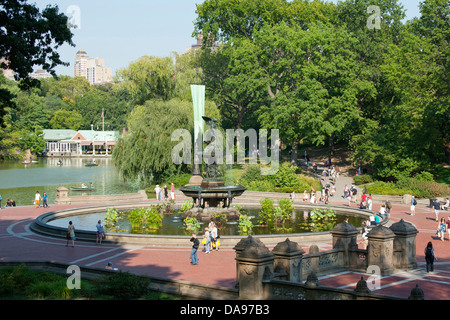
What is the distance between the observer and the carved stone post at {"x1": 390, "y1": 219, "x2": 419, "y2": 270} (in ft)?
64.6

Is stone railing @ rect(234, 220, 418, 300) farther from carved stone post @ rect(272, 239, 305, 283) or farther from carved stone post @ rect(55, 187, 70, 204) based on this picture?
carved stone post @ rect(55, 187, 70, 204)

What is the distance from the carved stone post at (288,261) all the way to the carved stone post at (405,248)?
5263 mm

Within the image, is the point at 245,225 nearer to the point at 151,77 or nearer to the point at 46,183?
the point at 151,77

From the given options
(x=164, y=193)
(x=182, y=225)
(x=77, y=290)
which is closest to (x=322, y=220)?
(x=182, y=225)

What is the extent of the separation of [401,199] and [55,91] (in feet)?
441

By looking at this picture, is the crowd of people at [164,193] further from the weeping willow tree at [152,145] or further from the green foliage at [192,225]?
the green foliage at [192,225]

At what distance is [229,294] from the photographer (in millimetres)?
14492

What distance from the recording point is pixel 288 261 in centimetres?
1603

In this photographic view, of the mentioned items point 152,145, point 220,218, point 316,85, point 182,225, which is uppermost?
point 316,85

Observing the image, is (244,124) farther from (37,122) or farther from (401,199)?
(37,122)

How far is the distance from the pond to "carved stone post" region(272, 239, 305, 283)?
34.0 ft

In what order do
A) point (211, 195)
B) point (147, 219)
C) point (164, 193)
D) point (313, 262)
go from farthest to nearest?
point (164, 193) → point (211, 195) → point (147, 219) → point (313, 262)

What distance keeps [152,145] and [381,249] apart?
3286 cm
